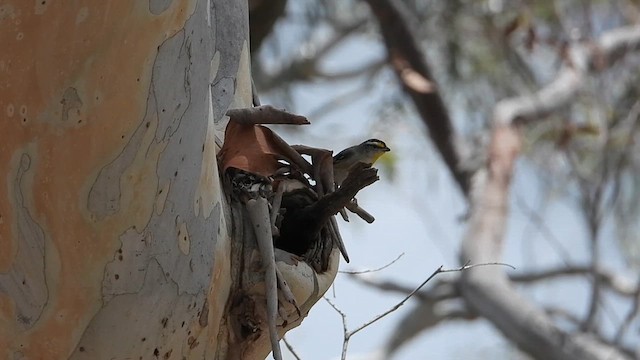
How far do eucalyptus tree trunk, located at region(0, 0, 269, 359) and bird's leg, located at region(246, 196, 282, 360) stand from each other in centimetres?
5

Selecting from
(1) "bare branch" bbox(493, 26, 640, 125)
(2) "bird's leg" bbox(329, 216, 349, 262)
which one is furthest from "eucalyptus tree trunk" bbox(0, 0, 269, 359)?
(1) "bare branch" bbox(493, 26, 640, 125)

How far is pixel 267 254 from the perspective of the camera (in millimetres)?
1154

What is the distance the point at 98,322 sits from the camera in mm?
1038

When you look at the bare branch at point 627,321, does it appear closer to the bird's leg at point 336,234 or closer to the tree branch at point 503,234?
→ the tree branch at point 503,234

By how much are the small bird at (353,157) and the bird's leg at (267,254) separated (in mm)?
163

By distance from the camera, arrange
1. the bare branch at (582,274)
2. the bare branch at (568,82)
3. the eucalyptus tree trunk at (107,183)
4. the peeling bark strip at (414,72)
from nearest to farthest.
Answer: the eucalyptus tree trunk at (107,183), the peeling bark strip at (414,72), the bare branch at (568,82), the bare branch at (582,274)

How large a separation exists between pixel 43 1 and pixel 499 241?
3128mm

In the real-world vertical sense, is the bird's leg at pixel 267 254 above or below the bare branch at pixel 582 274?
above

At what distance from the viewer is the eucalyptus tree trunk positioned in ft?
3.08

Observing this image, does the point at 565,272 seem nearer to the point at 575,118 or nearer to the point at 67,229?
the point at 575,118

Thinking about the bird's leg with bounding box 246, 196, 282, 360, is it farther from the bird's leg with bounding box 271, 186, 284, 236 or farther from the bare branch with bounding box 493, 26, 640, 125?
the bare branch with bounding box 493, 26, 640, 125

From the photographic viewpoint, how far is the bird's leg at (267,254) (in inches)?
44.1

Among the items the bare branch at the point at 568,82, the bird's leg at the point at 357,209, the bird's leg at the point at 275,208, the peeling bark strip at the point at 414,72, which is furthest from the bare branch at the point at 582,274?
the bird's leg at the point at 275,208

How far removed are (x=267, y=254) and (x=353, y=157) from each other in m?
0.22
